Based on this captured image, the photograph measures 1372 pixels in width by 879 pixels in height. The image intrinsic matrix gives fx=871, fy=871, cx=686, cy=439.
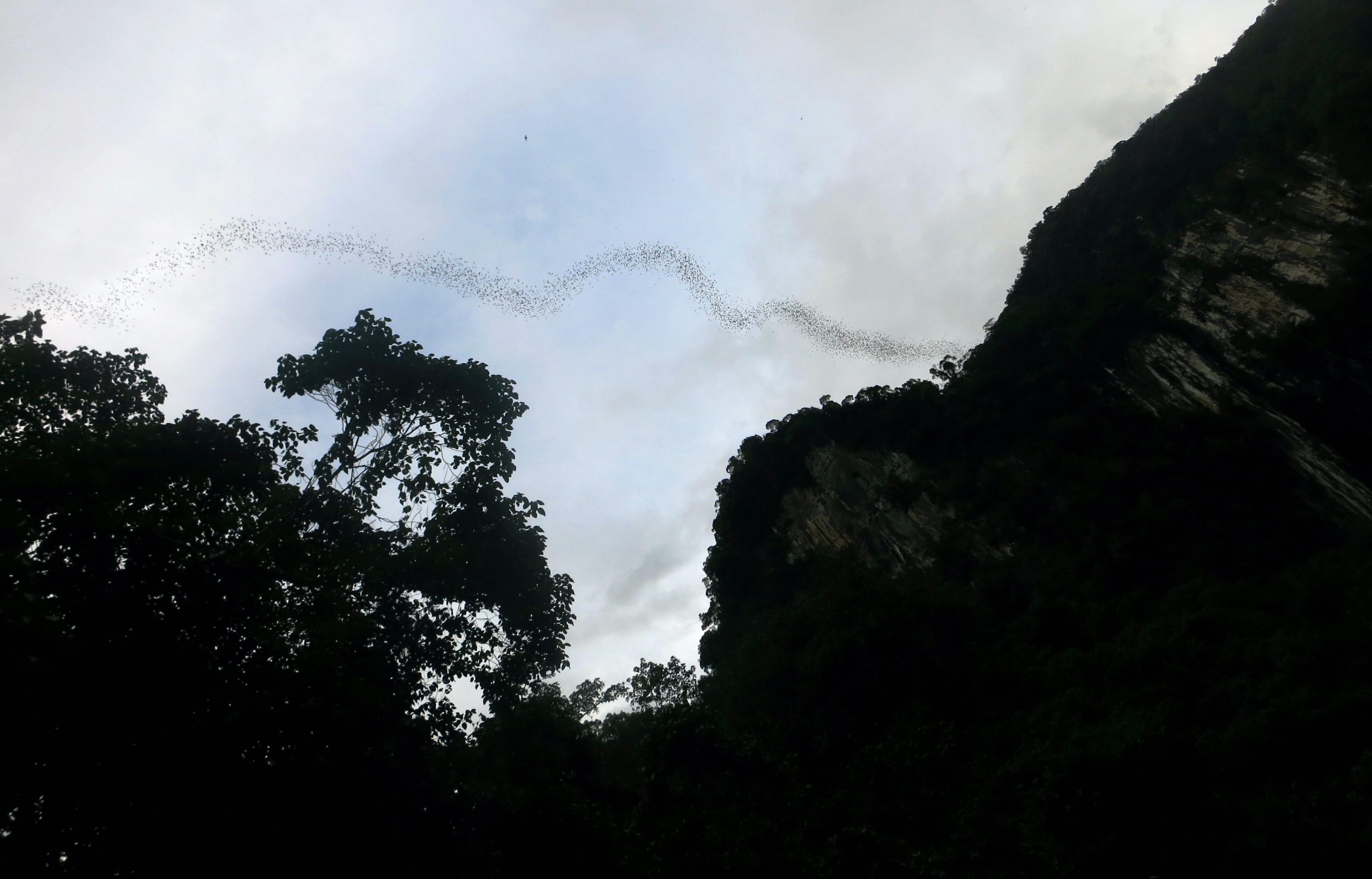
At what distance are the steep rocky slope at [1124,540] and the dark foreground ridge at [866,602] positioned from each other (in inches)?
4.6

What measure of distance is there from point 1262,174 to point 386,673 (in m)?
30.0

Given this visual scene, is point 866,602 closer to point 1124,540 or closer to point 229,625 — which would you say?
point 1124,540

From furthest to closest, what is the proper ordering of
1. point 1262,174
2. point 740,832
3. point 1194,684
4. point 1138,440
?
point 1138,440, point 1262,174, point 1194,684, point 740,832

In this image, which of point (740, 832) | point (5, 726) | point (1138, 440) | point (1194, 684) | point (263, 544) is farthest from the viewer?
point (1138, 440)

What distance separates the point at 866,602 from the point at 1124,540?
34.6 feet

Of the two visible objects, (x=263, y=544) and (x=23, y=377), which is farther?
(x=23, y=377)

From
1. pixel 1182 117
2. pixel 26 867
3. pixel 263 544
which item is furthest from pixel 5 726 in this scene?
pixel 1182 117

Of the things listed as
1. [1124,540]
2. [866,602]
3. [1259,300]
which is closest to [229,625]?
[866,602]

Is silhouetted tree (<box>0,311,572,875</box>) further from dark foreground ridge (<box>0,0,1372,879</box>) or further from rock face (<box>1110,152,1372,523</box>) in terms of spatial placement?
rock face (<box>1110,152,1372,523</box>)

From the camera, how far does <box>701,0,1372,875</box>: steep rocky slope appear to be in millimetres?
15539

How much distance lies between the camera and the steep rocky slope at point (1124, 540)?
51.0ft

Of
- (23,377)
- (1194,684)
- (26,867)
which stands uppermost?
(23,377)

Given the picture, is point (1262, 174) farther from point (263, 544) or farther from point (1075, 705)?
point (263, 544)

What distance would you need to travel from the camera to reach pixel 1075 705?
67.2 feet
